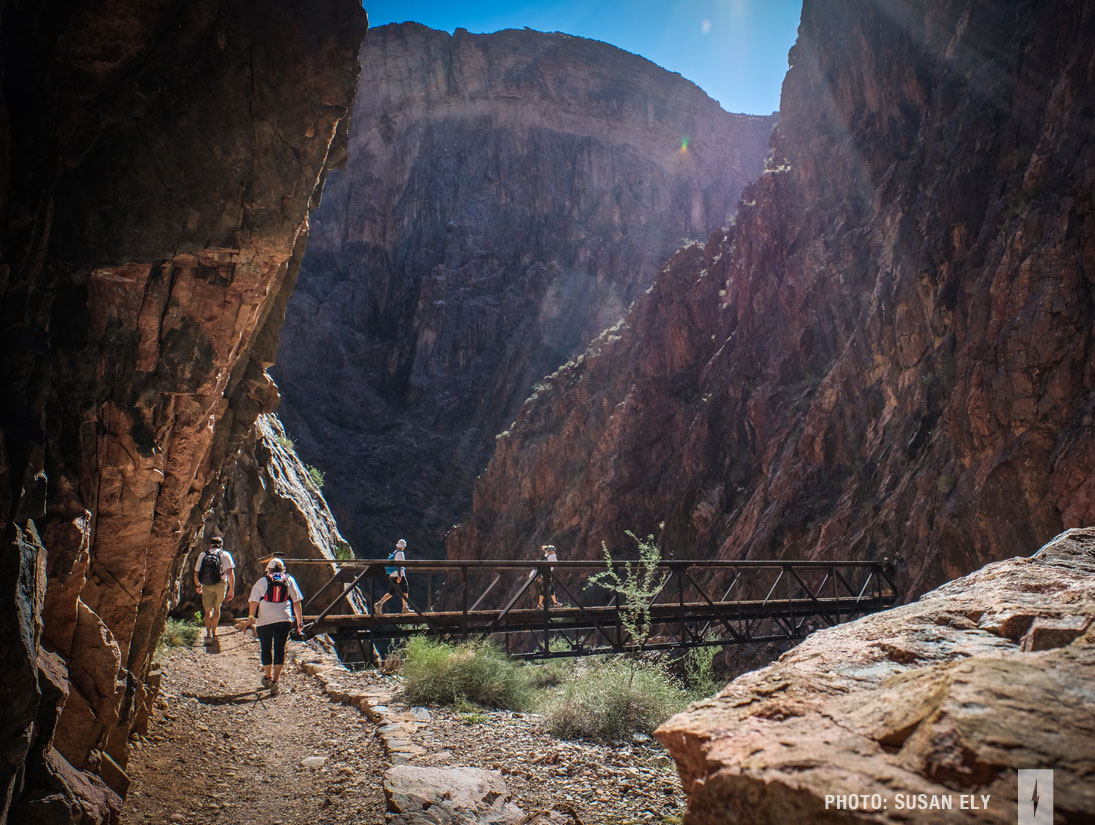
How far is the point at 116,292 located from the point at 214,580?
7.65 metres

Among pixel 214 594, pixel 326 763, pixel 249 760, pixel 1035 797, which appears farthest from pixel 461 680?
pixel 1035 797

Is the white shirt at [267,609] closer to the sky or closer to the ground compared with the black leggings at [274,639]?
closer to the sky

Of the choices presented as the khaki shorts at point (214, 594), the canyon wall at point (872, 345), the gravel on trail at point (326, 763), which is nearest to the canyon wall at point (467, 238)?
the canyon wall at point (872, 345)

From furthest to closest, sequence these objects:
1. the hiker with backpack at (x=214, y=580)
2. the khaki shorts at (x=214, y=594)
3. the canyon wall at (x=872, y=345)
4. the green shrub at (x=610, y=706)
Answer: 1. the canyon wall at (x=872, y=345)
2. the khaki shorts at (x=214, y=594)
3. the hiker with backpack at (x=214, y=580)
4. the green shrub at (x=610, y=706)

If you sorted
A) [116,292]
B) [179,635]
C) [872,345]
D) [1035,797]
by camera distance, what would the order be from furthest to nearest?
[872,345] → [179,635] → [116,292] → [1035,797]

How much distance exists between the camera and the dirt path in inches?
202

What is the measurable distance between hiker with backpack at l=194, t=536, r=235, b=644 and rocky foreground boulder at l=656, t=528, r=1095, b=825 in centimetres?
1041

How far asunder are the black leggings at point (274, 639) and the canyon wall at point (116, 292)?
2196 millimetres

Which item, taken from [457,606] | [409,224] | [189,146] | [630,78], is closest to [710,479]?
[457,606]

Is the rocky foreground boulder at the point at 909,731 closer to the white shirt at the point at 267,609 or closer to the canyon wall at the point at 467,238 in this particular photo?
the white shirt at the point at 267,609

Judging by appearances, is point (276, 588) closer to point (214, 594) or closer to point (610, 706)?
point (214, 594)

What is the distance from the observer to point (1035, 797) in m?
1.79

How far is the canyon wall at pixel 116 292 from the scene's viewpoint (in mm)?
3955

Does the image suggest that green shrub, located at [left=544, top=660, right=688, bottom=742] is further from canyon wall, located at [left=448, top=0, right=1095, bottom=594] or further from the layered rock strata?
canyon wall, located at [left=448, top=0, right=1095, bottom=594]
